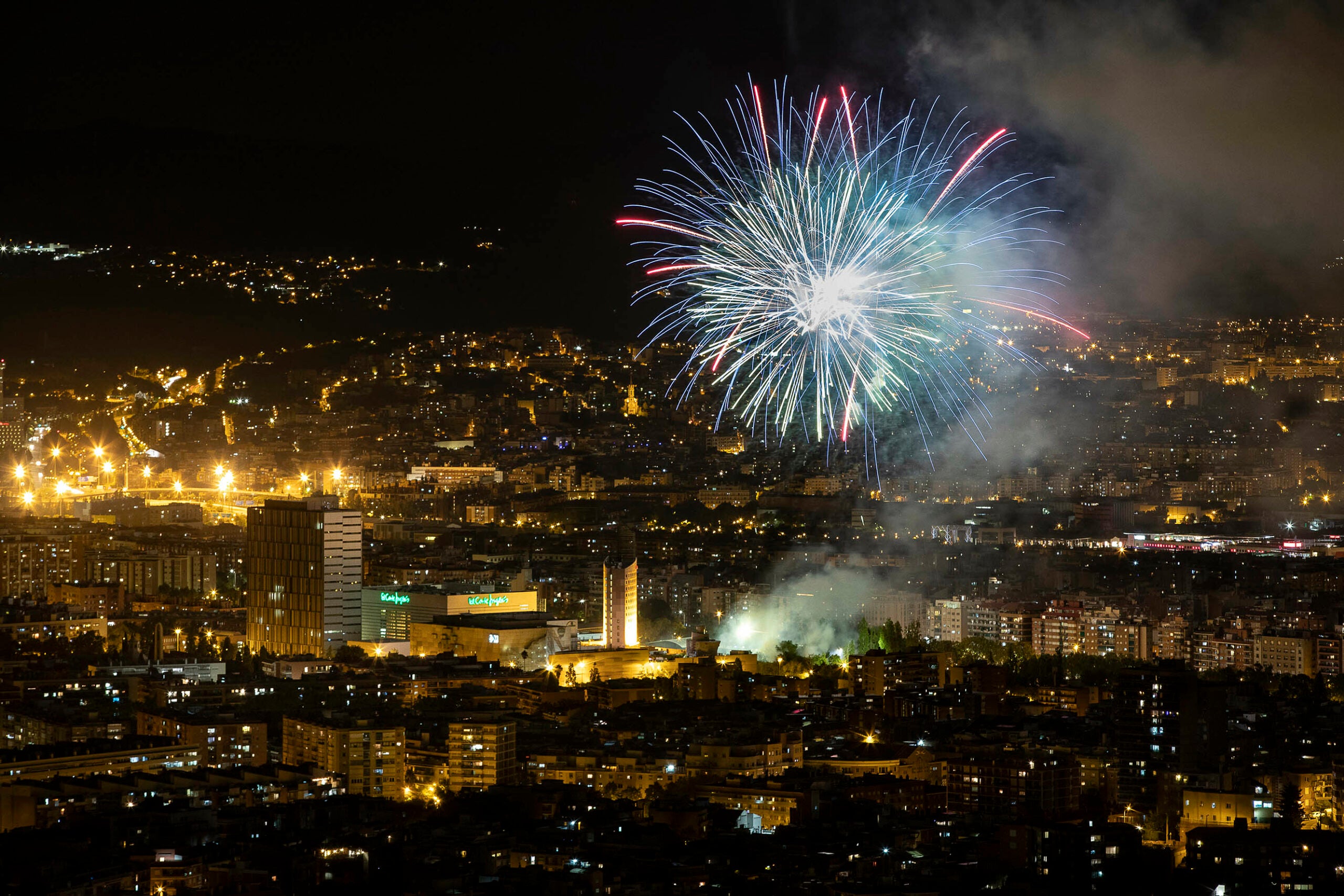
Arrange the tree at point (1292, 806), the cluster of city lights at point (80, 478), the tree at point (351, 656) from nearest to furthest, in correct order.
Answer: the tree at point (1292, 806) → the tree at point (351, 656) → the cluster of city lights at point (80, 478)

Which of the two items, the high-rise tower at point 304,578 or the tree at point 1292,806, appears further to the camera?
the high-rise tower at point 304,578

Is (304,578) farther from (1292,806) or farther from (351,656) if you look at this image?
(1292,806)

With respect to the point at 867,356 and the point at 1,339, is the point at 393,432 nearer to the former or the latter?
the point at 1,339

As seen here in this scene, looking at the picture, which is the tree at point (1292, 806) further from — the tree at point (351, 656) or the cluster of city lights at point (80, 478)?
the cluster of city lights at point (80, 478)

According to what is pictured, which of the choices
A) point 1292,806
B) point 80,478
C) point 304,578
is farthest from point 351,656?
point 80,478

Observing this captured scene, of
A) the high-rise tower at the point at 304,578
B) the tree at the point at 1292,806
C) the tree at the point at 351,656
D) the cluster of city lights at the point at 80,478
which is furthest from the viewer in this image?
the cluster of city lights at the point at 80,478

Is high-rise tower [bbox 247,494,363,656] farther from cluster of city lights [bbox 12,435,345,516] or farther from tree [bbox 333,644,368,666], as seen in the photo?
cluster of city lights [bbox 12,435,345,516]

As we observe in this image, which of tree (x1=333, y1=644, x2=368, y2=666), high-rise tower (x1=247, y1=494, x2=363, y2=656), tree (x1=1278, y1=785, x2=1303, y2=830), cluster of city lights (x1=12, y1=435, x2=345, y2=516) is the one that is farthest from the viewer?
cluster of city lights (x1=12, y1=435, x2=345, y2=516)

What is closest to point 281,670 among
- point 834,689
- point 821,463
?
point 834,689

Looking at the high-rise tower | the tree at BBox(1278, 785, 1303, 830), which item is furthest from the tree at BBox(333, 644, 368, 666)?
the tree at BBox(1278, 785, 1303, 830)

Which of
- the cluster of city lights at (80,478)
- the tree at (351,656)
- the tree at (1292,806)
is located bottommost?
the tree at (1292,806)

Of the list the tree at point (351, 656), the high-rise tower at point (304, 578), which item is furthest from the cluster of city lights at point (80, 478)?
the tree at point (351, 656)
